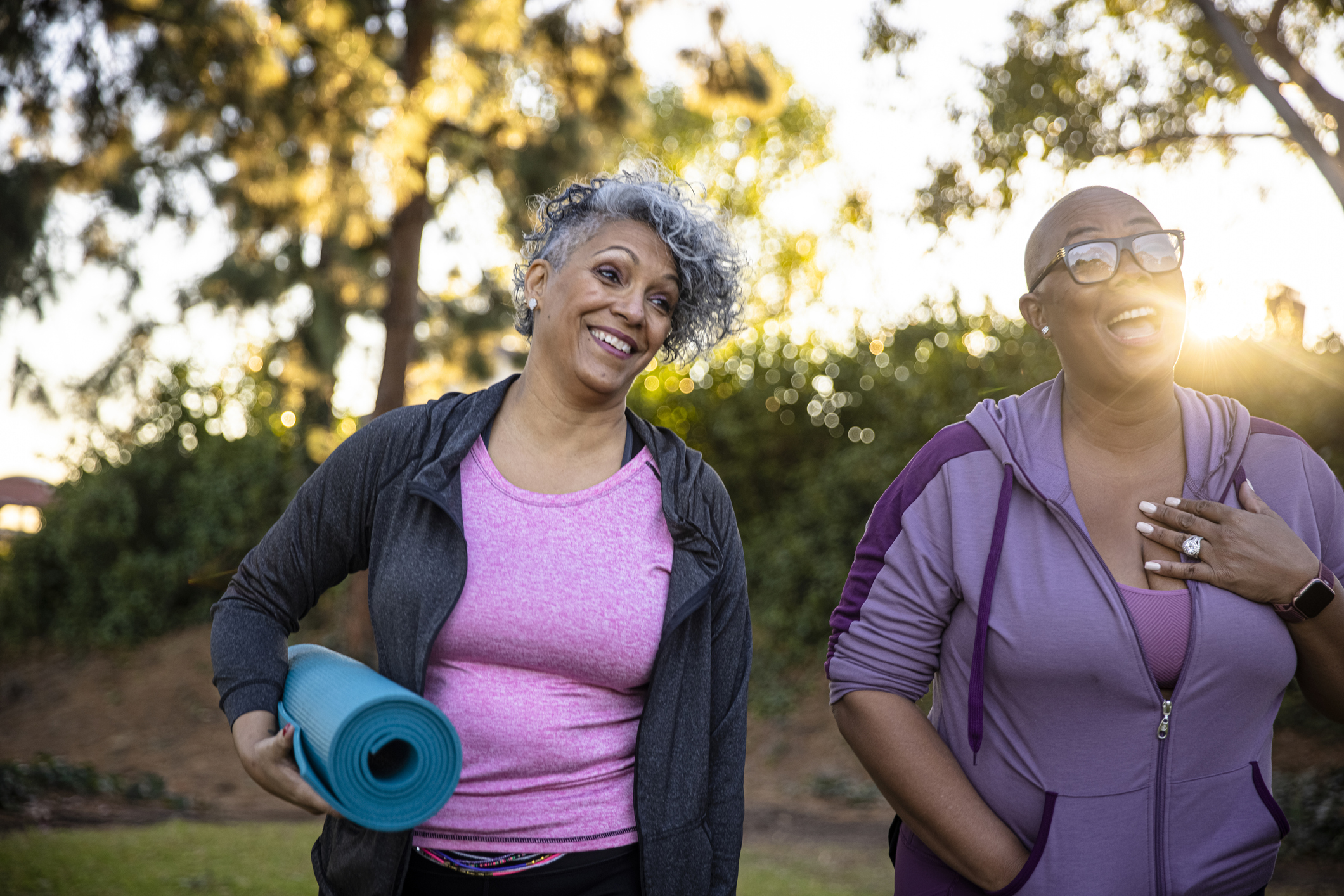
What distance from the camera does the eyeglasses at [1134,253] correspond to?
7.09 ft

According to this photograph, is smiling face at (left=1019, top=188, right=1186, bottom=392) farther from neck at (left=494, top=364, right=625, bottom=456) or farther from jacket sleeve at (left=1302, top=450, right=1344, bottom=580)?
neck at (left=494, top=364, right=625, bottom=456)

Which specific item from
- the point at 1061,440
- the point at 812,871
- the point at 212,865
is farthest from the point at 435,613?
the point at 812,871

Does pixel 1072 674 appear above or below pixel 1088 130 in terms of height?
below

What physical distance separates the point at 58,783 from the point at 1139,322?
352 inches

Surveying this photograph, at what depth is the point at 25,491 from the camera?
1619cm

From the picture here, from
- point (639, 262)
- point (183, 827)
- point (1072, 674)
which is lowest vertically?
point (183, 827)

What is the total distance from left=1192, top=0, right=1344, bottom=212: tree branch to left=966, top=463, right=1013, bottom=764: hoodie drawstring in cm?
538

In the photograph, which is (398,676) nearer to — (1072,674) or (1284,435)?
(1072,674)

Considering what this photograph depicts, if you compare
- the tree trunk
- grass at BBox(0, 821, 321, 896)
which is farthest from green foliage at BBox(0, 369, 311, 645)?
grass at BBox(0, 821, 321, 896)

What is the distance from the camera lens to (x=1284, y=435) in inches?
88.0

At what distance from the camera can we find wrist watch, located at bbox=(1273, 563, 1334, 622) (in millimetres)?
1983

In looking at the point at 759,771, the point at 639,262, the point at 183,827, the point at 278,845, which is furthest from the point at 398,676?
the point at 759,771

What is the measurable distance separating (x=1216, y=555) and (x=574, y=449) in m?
1.30

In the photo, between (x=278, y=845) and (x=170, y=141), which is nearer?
(x=278, y=845)
